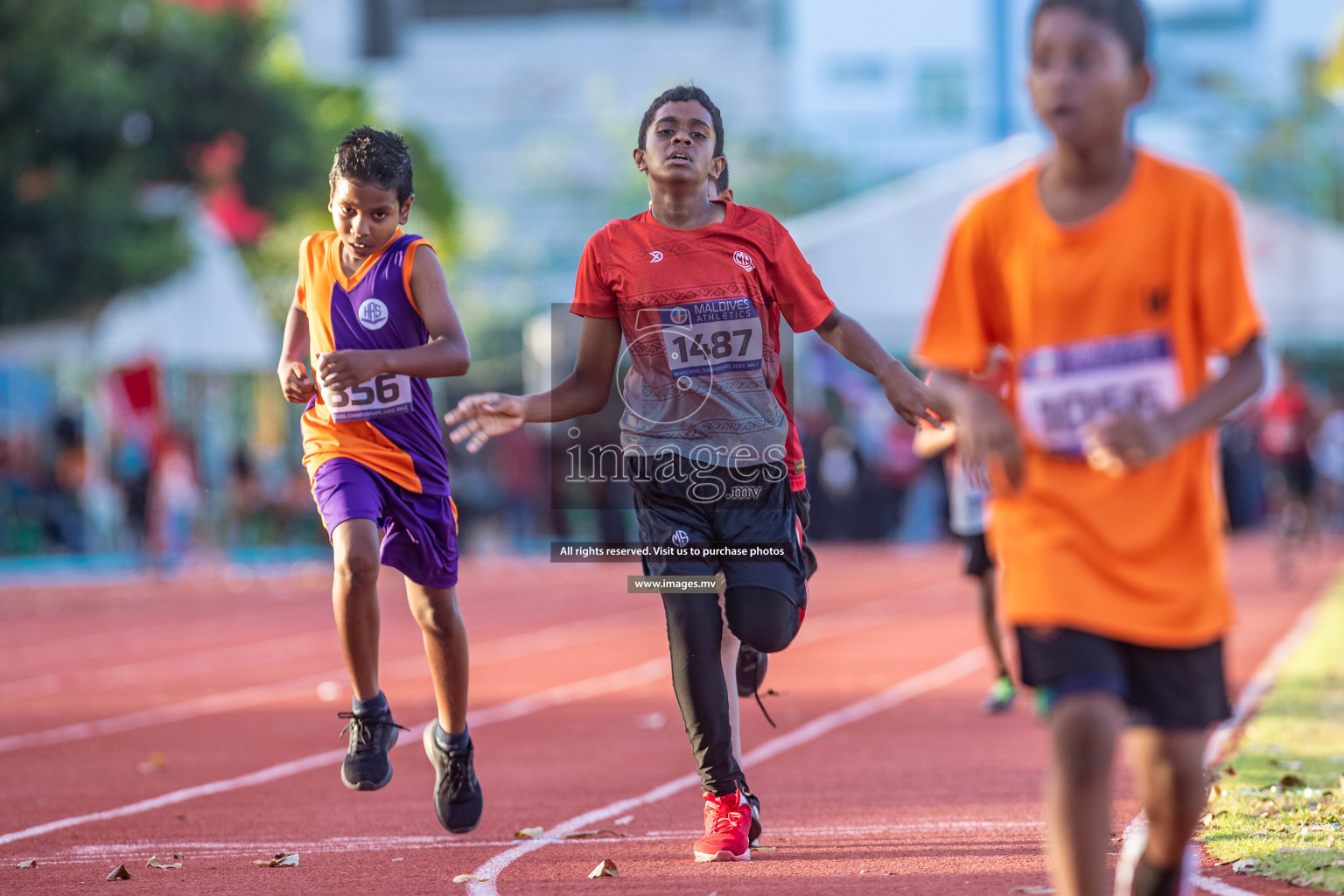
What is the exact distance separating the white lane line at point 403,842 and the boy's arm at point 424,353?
Result: 1.52 m

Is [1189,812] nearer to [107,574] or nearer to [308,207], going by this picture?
[107,574]

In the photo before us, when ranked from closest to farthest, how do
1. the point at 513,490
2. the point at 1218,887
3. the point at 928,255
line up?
the point at 1218,887
the point at 928,255
the point at 513,490

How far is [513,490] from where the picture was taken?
2720 centimetres

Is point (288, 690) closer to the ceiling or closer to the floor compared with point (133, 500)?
closer to the ceiling

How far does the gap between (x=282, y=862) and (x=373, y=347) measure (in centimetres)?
158

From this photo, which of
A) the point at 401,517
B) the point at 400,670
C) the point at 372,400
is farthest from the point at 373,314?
the point at 400,670

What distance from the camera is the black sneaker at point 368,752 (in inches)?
201

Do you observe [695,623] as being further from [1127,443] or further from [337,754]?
[337,754]

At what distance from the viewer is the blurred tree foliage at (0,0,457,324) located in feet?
78.2

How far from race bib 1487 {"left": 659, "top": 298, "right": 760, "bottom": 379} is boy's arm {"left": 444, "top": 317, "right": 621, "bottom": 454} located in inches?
9.1

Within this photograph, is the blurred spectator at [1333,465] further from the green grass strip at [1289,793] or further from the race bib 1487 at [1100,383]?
the race bib 1487 at [1100,383]

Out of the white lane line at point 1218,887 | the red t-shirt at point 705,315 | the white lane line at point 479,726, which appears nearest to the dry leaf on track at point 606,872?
the red t-shirt at point 705,315

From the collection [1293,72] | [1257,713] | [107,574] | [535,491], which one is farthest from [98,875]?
[1293,72]

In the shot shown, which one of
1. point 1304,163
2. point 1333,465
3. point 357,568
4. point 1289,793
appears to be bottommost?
point 1333,465
